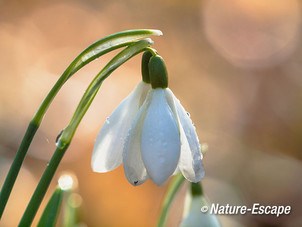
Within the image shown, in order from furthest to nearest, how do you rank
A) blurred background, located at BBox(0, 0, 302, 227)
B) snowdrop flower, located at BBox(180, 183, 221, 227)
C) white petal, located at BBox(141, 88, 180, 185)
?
blurred background, located at BBox(0, 0, 302, 227) < snowdrop flower, located at BBox(180, 183, 221, 227) < white petal, located at BBox(141, 88, 180, 185)

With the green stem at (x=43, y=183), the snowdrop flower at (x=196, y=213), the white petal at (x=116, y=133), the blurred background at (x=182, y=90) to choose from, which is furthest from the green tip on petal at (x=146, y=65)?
the blurred background at (x=182, y=90)

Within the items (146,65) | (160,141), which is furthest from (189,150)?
(146,65)

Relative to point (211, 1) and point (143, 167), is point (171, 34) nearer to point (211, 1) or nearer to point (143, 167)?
point (211, 1)

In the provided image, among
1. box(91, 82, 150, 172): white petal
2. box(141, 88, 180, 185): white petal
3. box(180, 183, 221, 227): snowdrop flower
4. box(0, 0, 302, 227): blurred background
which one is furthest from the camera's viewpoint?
box(0, 0, 302, 227): blurred background

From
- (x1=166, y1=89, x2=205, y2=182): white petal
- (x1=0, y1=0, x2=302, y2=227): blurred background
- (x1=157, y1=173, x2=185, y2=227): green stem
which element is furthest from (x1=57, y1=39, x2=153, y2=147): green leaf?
(x1=0, y1=0, x2=302, y2=227): blurred background

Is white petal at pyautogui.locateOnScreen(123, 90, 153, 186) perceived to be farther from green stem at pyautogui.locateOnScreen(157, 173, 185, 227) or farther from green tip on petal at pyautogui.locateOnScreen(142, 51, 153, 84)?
green stem at pyautogui.locateOnScreen(157, 173, 185, 227)

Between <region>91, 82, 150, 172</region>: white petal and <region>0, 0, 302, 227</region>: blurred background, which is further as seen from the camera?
<region>0, 0, 302, 227</region>: blurred background

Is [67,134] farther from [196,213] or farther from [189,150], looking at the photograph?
[196,213]
